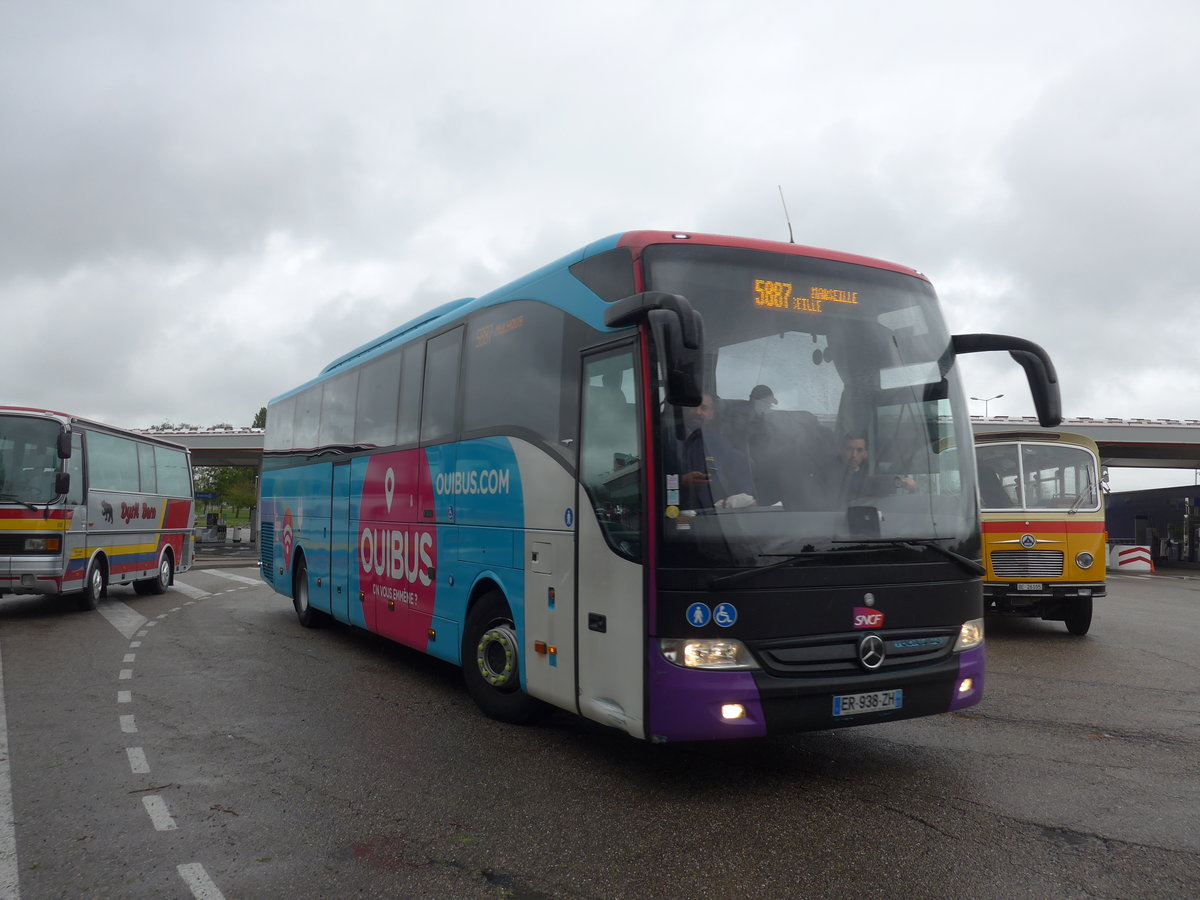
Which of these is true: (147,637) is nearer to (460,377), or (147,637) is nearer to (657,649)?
(460,377)

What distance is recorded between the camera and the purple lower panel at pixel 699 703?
16.3ft

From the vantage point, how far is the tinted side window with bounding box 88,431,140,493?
15.3 meters

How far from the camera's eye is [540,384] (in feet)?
21.4

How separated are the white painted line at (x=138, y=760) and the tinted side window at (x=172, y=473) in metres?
13.7

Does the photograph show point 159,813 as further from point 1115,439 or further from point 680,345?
point 1115,439

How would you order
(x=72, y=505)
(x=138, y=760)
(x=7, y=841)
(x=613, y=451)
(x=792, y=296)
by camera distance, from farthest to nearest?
(x=72, y=505), (x=138, y=760), (x=792, y=296), (x=613, y=451), (x=7, y=841)

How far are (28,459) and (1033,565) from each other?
45.0ft

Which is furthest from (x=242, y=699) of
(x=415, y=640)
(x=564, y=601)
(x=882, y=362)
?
(x=882, y=362)

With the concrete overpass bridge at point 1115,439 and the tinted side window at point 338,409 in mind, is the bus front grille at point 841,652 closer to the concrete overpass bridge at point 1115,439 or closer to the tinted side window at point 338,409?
the tinted side window at point 338,409

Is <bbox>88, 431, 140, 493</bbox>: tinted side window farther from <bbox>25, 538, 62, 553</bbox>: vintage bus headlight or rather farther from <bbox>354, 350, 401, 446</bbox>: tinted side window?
<bbox>354, 350, 401, 446</bbox>: tinted side window

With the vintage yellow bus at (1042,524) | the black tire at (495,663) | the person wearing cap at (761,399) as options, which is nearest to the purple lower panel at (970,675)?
the person wearing cap at (761,399)

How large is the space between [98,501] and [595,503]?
41.2 feet

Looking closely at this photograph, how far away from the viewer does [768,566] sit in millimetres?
5086

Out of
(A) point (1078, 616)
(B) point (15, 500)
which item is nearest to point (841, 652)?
(A) point (1078, 616)
